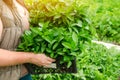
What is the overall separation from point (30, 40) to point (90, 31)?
49 cm

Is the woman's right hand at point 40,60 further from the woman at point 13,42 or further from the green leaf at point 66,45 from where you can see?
the green leaf at point 66,45

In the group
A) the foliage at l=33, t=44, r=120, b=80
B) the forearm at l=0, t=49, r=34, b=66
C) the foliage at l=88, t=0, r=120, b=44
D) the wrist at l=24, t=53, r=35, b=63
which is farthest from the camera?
the foliage at l=88, t=0, r=120, b=44

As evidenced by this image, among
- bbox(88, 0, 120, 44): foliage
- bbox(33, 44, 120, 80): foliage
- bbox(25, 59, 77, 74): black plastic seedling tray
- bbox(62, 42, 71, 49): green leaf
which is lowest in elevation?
bbox(33, 44, 120, 80): foliage

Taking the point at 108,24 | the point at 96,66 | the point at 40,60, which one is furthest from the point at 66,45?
the point at 108,24

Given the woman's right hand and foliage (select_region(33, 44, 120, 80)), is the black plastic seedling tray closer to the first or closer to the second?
the woman's right hand

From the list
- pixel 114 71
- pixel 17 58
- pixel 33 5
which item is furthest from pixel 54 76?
pixel 17 58

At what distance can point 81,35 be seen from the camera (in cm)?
295

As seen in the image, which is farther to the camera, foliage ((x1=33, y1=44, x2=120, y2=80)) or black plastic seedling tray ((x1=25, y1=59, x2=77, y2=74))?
foliage ((x1=33, y1=44, x2=120, y2=80))

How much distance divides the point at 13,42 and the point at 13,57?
167mm

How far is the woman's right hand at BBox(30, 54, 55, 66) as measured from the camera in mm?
2831

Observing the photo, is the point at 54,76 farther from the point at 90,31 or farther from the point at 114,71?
the point at 90,31

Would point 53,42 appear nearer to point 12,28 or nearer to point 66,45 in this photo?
point 66,45

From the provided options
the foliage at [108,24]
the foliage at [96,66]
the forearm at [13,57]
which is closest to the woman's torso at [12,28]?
the forearm at [13,57]

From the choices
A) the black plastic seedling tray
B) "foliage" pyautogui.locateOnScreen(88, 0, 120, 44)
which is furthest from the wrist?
"foliage" pyautogui.locateOnScreen(88, 0, 120, 44)
